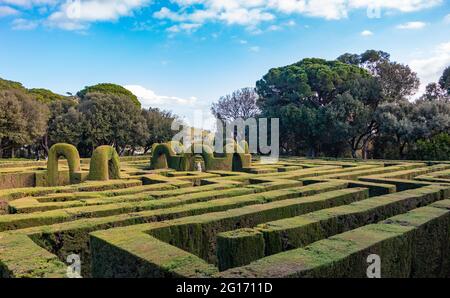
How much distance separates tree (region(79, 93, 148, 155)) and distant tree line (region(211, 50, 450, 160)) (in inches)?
612

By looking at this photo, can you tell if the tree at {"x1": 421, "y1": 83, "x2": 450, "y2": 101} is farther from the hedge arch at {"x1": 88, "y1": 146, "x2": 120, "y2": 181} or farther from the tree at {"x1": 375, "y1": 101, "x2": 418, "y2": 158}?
the hedge arch at {"x1": 88, "y1": 146, "x2": 120, "y2": 181}

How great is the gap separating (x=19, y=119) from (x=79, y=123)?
21.5 feet

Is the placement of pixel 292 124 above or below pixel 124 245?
above

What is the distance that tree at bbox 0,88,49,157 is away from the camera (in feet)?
121

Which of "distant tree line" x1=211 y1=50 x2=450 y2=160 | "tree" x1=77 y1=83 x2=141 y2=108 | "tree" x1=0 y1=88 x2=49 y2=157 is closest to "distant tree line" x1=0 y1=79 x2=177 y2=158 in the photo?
"tree" x1=0 y1=88 x2=49 y2=157

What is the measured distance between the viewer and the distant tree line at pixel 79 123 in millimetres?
37906

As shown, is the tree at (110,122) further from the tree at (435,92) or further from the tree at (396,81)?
the tree at (435,92)

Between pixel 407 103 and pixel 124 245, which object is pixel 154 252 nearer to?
pixel 124 245

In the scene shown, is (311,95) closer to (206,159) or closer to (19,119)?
(206,159)

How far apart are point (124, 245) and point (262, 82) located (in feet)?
134

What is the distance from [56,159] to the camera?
58.9 ft

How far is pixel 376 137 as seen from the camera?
130 feet
